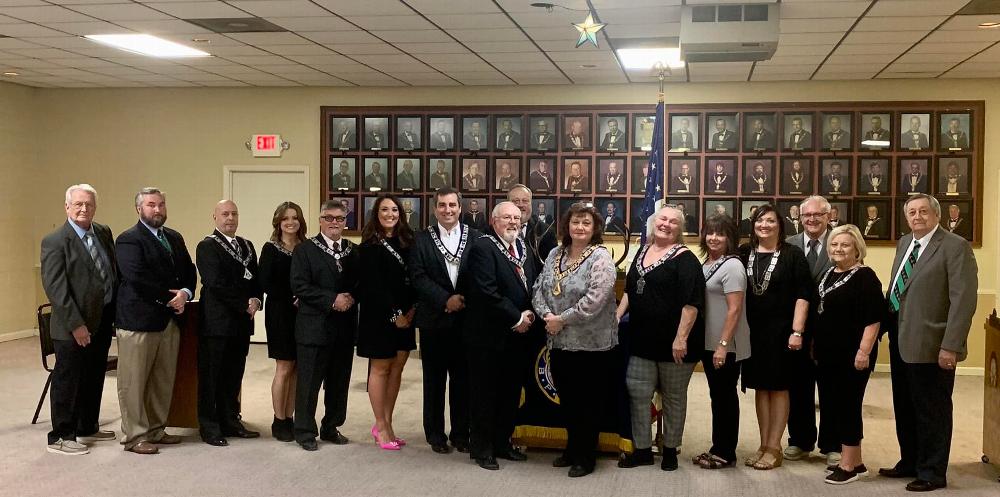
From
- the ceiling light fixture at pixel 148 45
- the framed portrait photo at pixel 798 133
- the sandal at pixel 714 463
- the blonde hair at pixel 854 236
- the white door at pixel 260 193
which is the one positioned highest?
the ceiling light fixture at pixel 148 45

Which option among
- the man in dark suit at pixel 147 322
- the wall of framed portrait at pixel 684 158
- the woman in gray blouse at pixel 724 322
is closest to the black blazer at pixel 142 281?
the man in dark suit at pixel 147 322

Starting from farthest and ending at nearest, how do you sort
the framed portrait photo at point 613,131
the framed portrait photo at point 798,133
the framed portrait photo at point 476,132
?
the framed portrait photo at point 476,132 → the framed portrait photo at point 613,131 → the framed portrait photo at point 798,133

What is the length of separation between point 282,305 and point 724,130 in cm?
547

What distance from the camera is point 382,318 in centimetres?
566

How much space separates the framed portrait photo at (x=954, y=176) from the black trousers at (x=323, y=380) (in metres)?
6.36

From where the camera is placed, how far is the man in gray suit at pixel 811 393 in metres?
5.50

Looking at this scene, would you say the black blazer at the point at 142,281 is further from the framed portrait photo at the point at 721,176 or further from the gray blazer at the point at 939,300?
the framed portrait photo at the point at 721,176

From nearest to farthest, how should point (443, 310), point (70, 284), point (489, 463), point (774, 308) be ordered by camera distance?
point (774, 308), point (489, 463), point (443, 310), point (70, 284)

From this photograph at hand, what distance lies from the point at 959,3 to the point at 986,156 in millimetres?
3724

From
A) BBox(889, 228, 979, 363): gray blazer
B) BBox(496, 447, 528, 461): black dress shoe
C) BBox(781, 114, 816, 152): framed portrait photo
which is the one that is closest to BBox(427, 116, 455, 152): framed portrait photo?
BBox(781, 114, 816, 152): framed portrait photo

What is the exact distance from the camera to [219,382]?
236 inches

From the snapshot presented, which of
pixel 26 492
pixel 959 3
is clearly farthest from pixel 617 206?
pixel 26 492

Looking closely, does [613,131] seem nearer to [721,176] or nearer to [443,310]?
[721,176]

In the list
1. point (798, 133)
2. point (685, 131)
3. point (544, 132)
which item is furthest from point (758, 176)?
point (544, 132)
